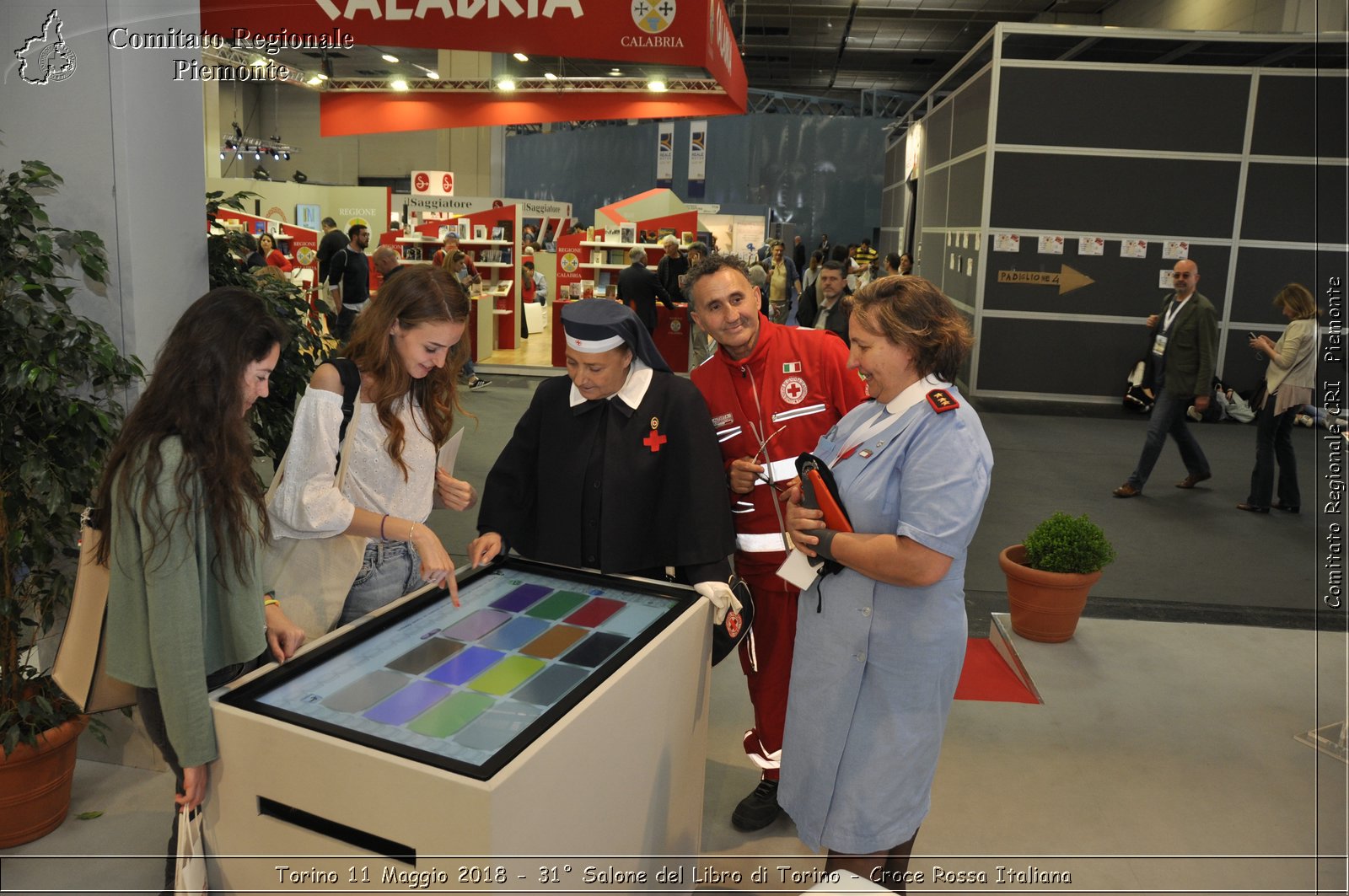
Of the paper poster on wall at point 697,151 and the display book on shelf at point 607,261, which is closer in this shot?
the display book on shelf at point 607,261

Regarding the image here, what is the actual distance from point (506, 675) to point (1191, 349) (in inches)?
242

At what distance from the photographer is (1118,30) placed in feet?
31.2

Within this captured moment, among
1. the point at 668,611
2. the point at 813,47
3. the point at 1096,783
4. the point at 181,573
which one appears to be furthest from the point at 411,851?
the point at 813,47

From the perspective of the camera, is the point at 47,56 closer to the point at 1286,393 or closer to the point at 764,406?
the point at 764,406

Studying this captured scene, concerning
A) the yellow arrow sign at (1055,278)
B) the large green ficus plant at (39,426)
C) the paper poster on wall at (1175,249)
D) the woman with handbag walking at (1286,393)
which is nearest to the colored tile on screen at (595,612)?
the large green ficus plant at (39,426)

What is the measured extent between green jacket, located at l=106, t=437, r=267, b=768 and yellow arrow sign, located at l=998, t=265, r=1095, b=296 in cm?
946

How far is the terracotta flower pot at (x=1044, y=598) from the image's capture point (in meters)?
4.03

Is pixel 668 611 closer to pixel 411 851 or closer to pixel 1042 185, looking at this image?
pixel 411 851

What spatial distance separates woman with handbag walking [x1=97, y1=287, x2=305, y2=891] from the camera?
64.7 inches

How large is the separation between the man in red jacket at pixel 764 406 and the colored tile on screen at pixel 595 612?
1.91 ft

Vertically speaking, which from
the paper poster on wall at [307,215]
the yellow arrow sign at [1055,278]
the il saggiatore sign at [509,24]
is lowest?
the yellow arrow sign at [1055,278]

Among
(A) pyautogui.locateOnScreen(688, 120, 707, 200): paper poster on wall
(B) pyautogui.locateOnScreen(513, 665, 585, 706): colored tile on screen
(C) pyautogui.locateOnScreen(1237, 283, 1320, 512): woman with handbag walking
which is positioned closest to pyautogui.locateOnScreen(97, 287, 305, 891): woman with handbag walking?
(B) pyautogui.locateOnScreen(513, 665, 585, 706): colored tile on screen

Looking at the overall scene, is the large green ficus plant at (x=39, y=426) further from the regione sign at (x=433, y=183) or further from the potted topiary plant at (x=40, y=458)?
the regione sign at (x=433, y=183)

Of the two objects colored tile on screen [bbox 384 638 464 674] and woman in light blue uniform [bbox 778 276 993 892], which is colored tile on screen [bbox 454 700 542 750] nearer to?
colored tile on screen [bbox 384 638 464 674]
